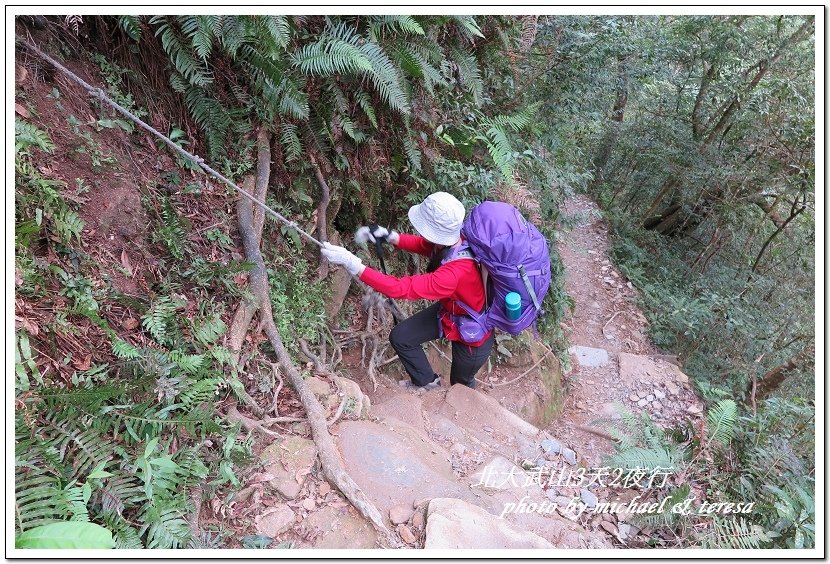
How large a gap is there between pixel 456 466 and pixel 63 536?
2.75m

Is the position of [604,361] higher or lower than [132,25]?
lower

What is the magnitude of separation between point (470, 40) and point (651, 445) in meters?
4.77

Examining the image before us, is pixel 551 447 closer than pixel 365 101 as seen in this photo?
No

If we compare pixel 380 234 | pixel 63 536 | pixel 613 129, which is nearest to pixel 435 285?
pixel 380 234

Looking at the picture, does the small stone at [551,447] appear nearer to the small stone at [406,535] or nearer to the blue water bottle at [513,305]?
the blue water bottle at [513,305]

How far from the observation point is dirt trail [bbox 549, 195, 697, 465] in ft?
22.2

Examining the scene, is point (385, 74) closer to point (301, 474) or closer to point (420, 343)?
point (420, 343)

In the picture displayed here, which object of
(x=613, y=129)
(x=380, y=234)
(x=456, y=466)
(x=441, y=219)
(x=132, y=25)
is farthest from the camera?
(x=613, y=129)

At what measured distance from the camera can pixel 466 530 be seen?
2.73 m

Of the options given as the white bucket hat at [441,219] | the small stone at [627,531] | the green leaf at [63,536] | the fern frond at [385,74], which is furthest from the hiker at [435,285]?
the green leaf at [63,536]

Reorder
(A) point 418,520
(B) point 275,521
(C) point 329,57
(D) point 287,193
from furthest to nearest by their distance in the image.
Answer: (D) point 287,193 → (C) point 329,57 → (A) point 418,520 → (B) point 275,521

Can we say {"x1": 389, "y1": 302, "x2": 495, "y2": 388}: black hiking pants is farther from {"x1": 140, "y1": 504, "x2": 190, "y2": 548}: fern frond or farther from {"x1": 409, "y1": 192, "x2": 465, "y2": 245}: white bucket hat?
{"x1": 140, "y1": 504, "x2": 190, "y2": 548}: fern frond

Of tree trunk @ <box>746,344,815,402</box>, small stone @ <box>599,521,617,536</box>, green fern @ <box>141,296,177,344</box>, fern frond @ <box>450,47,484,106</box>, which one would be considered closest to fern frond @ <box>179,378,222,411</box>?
green fern @ <box>141,296,177,344</box>

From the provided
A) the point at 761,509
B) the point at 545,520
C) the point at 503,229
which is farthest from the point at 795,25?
the point at 545,520
